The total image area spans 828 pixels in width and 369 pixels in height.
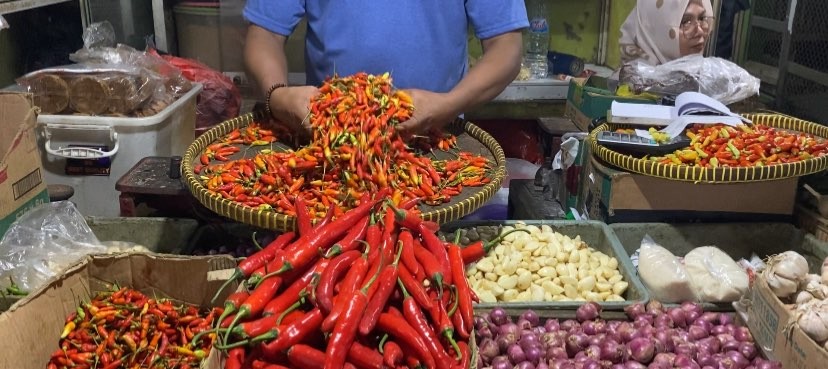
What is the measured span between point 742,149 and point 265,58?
6.01ft

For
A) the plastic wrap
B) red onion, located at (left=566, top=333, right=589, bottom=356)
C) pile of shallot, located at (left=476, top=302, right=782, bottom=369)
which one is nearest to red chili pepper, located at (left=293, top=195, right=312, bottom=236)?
pile of shallot, located at (left=476, top=302, right=782, bottom=369)

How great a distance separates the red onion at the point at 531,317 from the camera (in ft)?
7.18

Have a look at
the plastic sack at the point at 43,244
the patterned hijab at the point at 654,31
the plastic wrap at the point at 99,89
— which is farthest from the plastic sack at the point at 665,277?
the plastic wrap at the point at 99,89

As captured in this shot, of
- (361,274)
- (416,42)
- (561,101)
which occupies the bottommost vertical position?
(561,101)

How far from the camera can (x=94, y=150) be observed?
3.29 metres

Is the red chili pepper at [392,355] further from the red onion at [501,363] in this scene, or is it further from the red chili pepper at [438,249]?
the red onion at [501,363]

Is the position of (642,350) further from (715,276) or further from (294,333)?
(294,333)

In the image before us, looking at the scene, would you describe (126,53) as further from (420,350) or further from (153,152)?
(420,350)

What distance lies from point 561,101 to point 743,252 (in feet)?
9.37

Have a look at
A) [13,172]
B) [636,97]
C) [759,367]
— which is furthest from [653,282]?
[13,172]

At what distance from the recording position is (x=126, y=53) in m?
3.82

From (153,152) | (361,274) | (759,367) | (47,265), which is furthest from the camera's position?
(153,152)

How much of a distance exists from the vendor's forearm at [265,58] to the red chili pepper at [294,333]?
4.12ft

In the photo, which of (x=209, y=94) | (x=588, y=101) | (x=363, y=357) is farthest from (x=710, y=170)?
(x=209, y=94)
